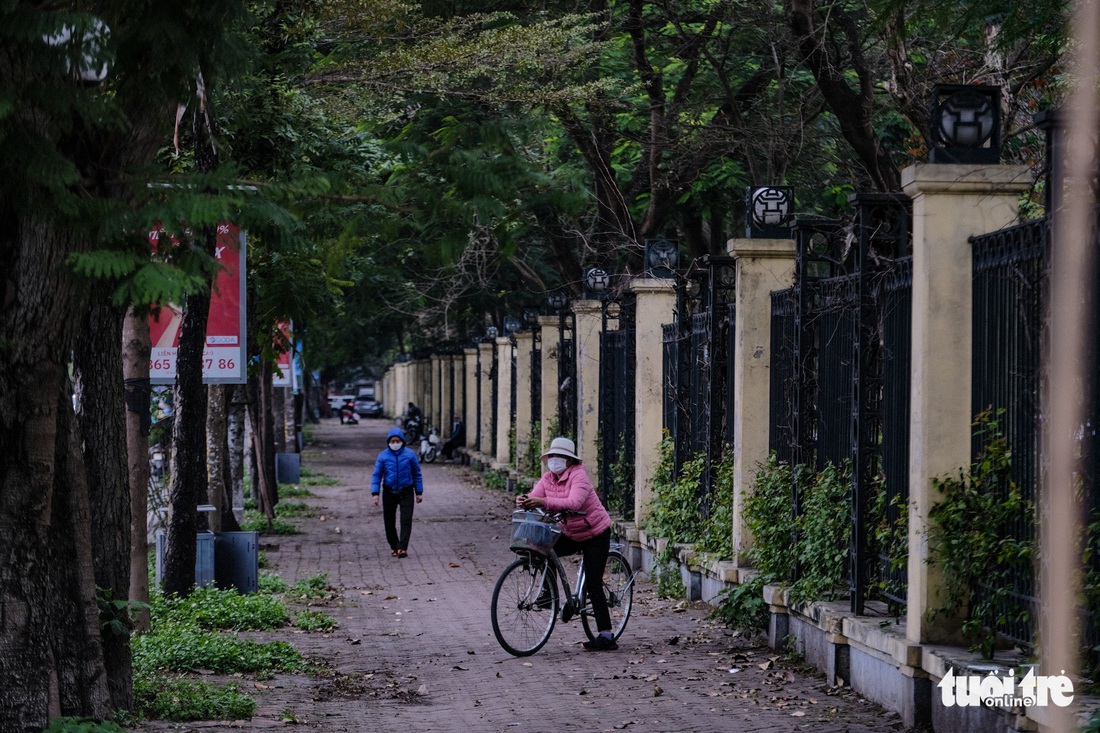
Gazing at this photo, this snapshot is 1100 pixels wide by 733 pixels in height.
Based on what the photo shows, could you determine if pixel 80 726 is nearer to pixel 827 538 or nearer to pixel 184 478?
pixel 827 538

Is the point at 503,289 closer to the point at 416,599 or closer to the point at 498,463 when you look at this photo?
the point at 498,463

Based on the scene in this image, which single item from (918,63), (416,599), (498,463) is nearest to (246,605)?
(416,599)

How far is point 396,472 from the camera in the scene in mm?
18359

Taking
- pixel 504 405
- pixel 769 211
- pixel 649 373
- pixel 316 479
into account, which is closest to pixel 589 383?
pixel 649 373

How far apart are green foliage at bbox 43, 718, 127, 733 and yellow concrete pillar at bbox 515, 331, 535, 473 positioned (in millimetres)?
20928

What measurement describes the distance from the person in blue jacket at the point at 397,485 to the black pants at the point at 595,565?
699cm

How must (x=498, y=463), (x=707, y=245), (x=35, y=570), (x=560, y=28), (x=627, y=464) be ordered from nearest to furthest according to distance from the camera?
(x=35, y=570), (x=560, y=28), (x=627, y=464), (x=707, y=245), (x=498, y=463)

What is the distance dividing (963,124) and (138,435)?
659 centimetres

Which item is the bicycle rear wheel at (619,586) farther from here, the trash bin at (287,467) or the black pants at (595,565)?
the trash bin at (287,467)

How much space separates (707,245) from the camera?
2495cm

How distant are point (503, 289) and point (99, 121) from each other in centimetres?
2732

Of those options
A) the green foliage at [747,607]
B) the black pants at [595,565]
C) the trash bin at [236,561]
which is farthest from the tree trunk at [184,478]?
the green foliage at [747,607]

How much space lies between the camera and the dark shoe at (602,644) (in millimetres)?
11117

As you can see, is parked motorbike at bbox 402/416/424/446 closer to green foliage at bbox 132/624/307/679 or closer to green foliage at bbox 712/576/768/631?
green foliage at bbox 712/576/768/631
